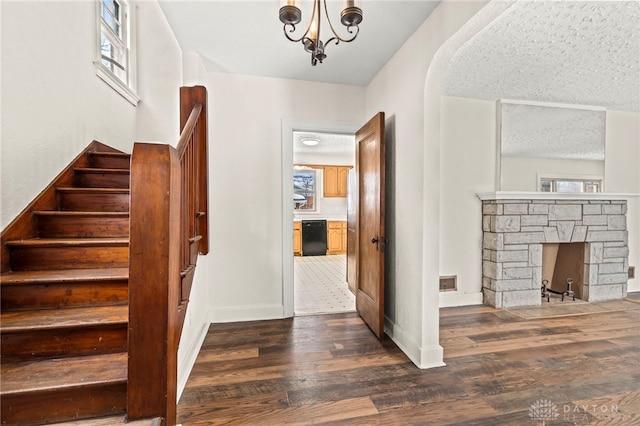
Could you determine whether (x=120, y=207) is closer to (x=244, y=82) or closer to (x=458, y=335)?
(x=244, y=82)

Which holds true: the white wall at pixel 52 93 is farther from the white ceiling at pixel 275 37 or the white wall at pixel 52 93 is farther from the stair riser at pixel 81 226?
the white ceiling at pixel 275 37

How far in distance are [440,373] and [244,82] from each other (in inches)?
126

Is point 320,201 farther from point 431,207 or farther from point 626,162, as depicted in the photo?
point 626,162

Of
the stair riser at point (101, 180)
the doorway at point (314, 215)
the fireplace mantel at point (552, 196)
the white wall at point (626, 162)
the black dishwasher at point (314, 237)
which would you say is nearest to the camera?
the stair riser at point (101, 180)

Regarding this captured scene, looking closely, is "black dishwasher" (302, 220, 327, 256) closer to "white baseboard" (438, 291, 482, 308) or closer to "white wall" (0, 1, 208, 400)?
"white baseboard" (438, 291, 482, 308)

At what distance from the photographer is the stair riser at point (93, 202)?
5.51 feet

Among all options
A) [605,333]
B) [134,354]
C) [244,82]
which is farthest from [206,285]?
[605,333]

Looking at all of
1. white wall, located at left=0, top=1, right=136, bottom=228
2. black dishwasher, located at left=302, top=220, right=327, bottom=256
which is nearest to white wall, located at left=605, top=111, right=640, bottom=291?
black dishwasher, located at left=302, top=220, right=327, bottom=256

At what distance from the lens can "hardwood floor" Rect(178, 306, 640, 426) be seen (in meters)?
1.59

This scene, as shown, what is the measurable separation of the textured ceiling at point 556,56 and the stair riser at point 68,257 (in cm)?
250

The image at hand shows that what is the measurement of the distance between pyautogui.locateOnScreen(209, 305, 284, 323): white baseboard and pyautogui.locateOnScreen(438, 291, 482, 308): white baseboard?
76.9 inches

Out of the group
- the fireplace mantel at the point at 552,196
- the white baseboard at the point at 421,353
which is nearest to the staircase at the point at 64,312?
the white baseboard at the point at 421,353

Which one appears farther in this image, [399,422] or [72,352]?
[399,422]

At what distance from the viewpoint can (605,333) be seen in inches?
103
